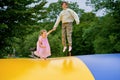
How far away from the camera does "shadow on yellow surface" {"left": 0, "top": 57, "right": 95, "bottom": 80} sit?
665 centimetres

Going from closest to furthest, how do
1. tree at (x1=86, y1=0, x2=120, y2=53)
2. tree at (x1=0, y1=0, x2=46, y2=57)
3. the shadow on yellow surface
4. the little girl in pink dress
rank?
1. the shadow on yellow surface
2. the little girl in pink dress
3. tree at (x1=0, y1=0, x2=46, y2=57)
4. tree at (x1=86, y1=0, x2=120, y2=53)

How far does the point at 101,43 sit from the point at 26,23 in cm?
1311

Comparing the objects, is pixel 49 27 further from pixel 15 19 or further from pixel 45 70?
pixel 45 70

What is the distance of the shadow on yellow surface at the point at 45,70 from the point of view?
21.8 feet

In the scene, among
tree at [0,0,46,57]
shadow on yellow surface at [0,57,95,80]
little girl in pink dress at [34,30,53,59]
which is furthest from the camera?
Result: tree at [0,0,46,57]

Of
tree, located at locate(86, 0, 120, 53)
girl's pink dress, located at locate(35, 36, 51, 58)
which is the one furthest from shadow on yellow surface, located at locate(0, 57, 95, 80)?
tree, located at locate(86, 0, 120, 53)

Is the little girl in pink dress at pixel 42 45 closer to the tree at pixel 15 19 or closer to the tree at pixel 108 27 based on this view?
the tree at pixel 15 19

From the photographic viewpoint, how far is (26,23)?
14.8m

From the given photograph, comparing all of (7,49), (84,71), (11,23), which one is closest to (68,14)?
(84,71)

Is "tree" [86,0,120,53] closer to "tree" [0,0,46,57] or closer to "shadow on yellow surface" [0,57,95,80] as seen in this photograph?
"tree" [0,0,46,57]

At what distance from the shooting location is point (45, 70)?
274 inches

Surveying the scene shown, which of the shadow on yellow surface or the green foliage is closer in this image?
the shadow on yellow surface

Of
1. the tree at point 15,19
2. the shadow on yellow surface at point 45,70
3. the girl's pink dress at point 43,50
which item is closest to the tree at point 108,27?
the tree at point 15,19

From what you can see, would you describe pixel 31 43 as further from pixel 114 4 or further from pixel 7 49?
pixel 7 49
